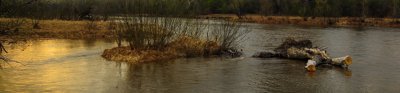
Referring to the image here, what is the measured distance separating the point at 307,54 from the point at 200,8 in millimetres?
28207

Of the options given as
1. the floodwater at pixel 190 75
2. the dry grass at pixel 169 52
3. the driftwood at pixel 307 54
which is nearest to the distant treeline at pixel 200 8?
the dry grass at pixel 169 52

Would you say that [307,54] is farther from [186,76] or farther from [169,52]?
[186,76]

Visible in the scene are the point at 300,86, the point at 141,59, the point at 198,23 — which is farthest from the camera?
the point at 198,23

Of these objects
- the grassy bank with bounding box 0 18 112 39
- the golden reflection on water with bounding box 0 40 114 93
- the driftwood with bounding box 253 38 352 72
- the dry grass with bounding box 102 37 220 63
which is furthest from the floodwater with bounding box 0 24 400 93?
the grassy bank with bounding box 0 18 112 39

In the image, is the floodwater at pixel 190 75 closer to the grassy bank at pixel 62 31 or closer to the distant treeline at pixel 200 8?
the distant treeline at pixel 200 8

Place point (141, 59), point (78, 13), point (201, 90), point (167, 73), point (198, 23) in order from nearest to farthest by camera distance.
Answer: point (201, 90) < point (167, 73) < point (141, 59) < point (198, 23) < point (78, 13)

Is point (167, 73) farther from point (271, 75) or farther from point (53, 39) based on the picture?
point (53, 39)

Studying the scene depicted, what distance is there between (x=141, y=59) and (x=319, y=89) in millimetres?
9447

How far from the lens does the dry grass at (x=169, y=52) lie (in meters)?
23.4

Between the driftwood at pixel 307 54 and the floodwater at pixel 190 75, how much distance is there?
44 cm

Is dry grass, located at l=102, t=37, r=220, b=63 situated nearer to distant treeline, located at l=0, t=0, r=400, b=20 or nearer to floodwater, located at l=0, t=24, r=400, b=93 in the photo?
floodwater, located at l=0, t=24, r=400, b=93

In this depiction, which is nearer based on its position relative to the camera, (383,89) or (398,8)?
(383,89)

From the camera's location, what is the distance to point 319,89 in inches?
629

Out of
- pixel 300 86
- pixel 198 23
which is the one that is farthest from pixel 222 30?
pixel 300 86
